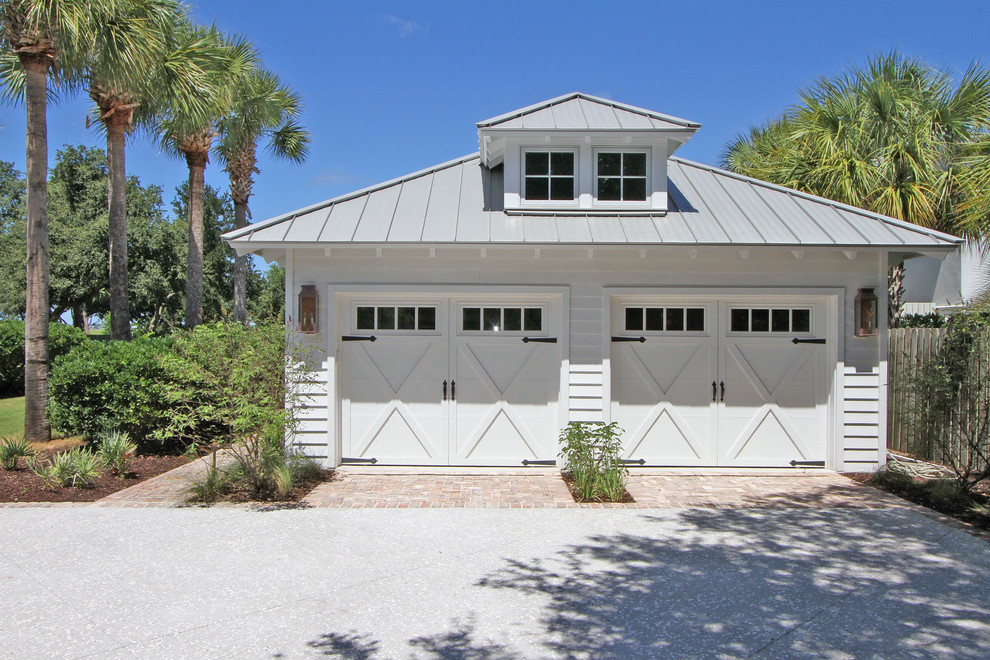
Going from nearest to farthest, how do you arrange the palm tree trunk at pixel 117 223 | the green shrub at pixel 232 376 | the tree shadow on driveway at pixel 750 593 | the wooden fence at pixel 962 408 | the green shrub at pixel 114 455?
the tree shadow on driveway at pixel 750 593 → the green shrub at pixel 232 376 → the wooden fence at pixel 962 408 → the green shrub at pixel 114 455 → the palm tree trunk at pixel 117 223

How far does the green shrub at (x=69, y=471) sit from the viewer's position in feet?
24.0

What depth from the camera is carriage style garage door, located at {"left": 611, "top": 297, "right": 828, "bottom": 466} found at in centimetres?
850

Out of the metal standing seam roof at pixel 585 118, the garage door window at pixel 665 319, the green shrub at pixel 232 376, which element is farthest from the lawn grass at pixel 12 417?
the garage door window at pixel 665 319

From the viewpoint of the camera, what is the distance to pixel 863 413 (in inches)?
326

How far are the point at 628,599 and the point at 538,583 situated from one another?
664 millimetres

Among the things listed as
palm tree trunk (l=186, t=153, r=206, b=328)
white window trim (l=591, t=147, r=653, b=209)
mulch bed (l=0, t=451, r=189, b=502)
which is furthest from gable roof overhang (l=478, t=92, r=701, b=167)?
palm tree trunk (l=186, t=153, r=206, b=328)

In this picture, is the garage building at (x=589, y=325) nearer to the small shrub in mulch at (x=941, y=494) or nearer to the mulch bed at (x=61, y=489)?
the small shrub in mulch at (x=941, y=494)

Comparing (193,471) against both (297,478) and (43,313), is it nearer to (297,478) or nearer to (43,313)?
(297,478)

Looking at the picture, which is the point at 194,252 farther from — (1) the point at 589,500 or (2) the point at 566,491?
(1) the point at 589,500

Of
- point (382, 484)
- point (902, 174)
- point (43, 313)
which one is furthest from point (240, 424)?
point (902, 174)

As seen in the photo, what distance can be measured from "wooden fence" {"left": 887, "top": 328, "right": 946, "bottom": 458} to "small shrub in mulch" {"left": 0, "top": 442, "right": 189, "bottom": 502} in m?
10.1

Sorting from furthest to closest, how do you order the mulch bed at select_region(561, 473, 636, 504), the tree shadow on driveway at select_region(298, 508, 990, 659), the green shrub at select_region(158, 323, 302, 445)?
the mulch bed at select_region(561, 473, 636, 504)
the green shrub at select_region(158, 323, 302, 445)
the tree shadow on driveway at select_region(298, 508, 990, 659)

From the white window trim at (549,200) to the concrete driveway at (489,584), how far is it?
4208 millimetres

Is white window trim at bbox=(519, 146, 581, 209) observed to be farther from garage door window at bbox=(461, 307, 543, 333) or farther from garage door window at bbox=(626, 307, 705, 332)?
garage door window at bbox=(626, 307, 705, 332)
